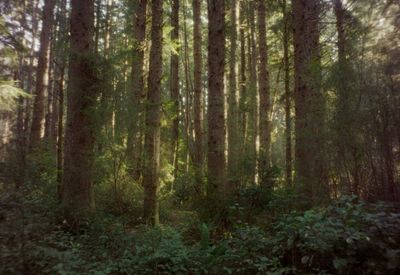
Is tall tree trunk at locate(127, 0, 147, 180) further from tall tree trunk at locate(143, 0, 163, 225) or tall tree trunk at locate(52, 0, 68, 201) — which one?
tall tree trunk at locate(52, 0, 68, 201)

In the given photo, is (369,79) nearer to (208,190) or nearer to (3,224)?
(208,190)

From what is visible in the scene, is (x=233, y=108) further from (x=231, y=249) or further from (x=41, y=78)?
(x=231, y=249)

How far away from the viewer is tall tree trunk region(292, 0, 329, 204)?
777 centimetres

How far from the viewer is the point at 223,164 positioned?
7961 mm

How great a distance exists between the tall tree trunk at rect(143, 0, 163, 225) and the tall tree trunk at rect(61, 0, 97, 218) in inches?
52.3

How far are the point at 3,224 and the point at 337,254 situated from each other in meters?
4.63

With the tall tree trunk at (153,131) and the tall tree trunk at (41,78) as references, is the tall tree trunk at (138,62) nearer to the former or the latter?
the tall tree trunk at (153,131)

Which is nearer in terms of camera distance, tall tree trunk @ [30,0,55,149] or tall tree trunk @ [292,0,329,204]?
tall tree trunk @ [292,0,329,204]

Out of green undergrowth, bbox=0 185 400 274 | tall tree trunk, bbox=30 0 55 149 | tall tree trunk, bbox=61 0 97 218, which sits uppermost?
tall tree trunk, bbox=30 0 55 149

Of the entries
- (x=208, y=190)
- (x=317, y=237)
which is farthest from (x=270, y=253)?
(x=208, y=190)

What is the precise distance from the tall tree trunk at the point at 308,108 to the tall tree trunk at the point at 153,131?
342 centimetres

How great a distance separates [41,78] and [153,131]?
346 inches

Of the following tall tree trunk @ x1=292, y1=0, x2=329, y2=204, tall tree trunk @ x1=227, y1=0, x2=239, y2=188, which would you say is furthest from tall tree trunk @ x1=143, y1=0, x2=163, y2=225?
tall tree trunk @ x1=227, y1=0, x2=239, y2=188

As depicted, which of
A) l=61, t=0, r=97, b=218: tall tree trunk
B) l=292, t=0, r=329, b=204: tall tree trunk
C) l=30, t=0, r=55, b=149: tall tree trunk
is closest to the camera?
l=61, t=0, r=97, b=218: tall tree trunk
